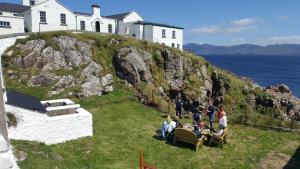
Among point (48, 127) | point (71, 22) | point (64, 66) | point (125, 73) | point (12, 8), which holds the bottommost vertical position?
point (48, 127)

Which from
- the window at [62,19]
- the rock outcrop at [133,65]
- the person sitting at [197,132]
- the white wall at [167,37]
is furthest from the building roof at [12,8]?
the person sitting at [197,132]

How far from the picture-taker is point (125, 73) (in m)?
35.6

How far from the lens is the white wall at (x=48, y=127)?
1566 cm

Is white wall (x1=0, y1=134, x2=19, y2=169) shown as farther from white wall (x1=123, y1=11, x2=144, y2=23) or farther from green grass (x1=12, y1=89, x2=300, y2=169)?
white wall (x1=123, y1=11, x2=144, y2=23)

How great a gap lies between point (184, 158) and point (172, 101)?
23.9 metres

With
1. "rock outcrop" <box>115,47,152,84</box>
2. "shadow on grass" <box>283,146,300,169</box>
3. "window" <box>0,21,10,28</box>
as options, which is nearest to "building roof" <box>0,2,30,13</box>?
"window" <box>0,21,10,28</box>

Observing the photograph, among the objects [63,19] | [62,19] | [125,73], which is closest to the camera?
[125,73]

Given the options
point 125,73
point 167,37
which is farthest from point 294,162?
point 167,37

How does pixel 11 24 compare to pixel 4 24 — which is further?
pixel 11 24

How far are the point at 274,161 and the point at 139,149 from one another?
7.25 metres

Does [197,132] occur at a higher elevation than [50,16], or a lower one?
lower

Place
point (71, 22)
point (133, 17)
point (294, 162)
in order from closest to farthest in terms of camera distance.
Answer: point (294, 162) < point (71, 22) < point (133, 17)

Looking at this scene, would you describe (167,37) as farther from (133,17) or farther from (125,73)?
(125,73)

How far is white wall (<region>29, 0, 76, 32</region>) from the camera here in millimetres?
41625
